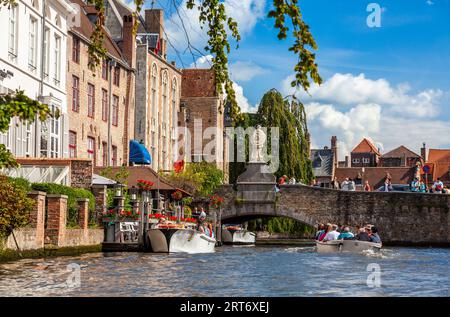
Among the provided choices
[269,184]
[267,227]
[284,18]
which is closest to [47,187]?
[284,18]

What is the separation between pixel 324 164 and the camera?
102125mm

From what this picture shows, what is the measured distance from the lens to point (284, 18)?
617 cm

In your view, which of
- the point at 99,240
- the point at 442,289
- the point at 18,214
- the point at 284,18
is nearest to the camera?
the point at 284,18

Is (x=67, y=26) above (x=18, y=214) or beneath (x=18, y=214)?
above

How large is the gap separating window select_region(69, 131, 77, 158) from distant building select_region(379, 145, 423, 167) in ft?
264

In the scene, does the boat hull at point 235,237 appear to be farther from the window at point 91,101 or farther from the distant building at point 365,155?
the distant building at point 365,155

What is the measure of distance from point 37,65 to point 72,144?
6081 mm

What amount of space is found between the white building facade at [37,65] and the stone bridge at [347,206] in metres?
13.9

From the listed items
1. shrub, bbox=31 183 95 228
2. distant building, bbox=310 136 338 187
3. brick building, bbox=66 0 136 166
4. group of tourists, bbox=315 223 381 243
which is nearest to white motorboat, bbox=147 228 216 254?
shrub, bbox=31 183 95 228

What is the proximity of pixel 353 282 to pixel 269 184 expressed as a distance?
2809 centimetres

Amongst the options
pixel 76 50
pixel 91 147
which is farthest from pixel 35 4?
pixel 91 147

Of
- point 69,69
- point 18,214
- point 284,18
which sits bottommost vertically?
point 18,214

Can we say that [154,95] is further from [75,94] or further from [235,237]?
[75,94]

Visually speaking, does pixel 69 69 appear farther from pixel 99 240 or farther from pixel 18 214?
pixel 18 214
